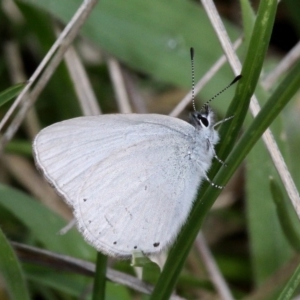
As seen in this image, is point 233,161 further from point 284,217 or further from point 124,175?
point 124,175

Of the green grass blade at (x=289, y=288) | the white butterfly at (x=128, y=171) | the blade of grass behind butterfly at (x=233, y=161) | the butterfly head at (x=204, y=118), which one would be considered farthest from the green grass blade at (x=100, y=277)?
the butterfly head at (x=204, y=118)

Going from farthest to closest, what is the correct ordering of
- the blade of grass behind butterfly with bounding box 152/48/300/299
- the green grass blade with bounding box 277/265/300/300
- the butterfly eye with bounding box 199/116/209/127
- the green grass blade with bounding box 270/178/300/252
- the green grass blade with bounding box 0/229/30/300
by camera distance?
the butterfly eye with bounding box 199/116/209/127
the green grass blade with bounding box 270/178/300/252
the green grass blade with bounding box 0/229/30/300
the green grass blade with bounding box 277/265/300/300
the blade of grass behind butterfly with bounding box 152/48/300/299

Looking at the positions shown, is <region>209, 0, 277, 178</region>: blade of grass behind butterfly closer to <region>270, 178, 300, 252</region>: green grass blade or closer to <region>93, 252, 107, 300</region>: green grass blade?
<region>270, 178, 300, 252</region>: green grass blade

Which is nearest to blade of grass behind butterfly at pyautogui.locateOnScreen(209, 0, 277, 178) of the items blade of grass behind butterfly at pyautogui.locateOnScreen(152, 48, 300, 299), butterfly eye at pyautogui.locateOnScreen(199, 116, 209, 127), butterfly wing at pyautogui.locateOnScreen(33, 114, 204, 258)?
blade of grass behind butterfly at pyautogui.locateOnScreen(152, 48, 300, 299)

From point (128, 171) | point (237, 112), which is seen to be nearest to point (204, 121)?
point (128, 171)

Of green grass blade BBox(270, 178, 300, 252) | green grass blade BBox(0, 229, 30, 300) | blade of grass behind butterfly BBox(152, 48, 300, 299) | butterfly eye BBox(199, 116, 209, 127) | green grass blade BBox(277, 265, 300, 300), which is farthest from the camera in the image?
butterfly eye BBox(199, 116, 209, 127)

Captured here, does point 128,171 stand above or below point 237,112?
below
